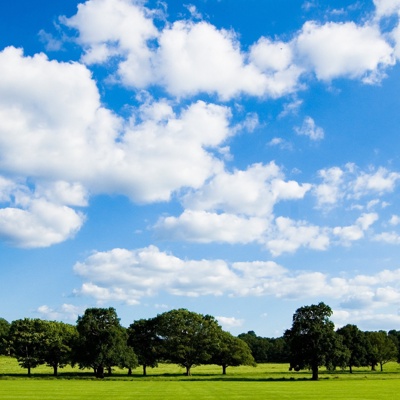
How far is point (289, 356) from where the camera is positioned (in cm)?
10225

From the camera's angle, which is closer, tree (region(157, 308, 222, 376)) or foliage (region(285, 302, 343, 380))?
foliage (region(285, 302, 343, 380))

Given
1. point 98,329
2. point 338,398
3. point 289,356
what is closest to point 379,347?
point 289,356

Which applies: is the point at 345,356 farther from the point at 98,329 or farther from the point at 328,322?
the point at 98,329

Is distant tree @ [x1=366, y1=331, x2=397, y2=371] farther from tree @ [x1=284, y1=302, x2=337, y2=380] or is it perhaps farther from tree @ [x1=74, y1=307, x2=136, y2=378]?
tree @ [x1=74, y1=307, x2=136, y2=378]

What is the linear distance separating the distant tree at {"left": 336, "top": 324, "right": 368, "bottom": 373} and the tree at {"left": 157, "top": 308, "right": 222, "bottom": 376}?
127ft

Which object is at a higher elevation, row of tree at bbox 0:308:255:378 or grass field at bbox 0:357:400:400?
row of tree at bbox 0:308:255:378

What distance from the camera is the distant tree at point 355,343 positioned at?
447 ft

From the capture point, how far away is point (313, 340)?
99.6 meters

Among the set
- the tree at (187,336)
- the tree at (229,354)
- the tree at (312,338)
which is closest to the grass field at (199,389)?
the tree at (312,338)

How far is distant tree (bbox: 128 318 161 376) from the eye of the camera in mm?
126875

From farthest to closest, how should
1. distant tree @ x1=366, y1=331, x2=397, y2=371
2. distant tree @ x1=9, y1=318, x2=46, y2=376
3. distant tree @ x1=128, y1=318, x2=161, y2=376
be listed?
1. distant tree @ x1=366, y1=331, x2=397, y2=371
2. distant tree @ x1=128, y1=318, x2=161, y2=376
3. distant tree @ x1=9, y1=318, x2=46, y2=376

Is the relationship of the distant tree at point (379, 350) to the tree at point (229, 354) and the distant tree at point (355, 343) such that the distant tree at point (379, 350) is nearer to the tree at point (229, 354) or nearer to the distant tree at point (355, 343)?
the distant tree at point (355, 343)

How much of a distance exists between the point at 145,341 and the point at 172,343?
445 inches

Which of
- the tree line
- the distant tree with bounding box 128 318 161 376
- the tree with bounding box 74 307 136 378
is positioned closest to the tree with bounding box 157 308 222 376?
the tree line
